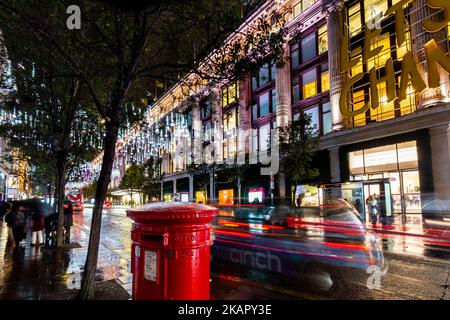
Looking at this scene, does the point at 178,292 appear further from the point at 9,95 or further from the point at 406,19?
the point at 406,19

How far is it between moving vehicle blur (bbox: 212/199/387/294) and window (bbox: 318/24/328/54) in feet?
55.7

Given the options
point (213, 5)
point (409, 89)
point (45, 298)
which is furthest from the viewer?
point (409, 89)

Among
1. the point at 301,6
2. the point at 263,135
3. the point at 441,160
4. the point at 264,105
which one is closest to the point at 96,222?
the point at 441,160

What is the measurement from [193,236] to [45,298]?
3.97 meters

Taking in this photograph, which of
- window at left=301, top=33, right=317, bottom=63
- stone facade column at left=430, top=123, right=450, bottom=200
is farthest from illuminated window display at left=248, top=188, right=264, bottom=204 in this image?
stone facade column at left=430, top=123, right=450, bottom=200

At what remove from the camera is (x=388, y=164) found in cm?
2175

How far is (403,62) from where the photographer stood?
19.3m

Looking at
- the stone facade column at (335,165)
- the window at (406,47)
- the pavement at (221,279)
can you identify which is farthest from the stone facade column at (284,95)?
the pavement at (221,279)

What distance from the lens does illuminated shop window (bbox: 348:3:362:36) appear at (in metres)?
24.5

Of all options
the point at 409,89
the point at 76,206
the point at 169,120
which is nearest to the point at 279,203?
the point at 409,89

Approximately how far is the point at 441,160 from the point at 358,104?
306 inches

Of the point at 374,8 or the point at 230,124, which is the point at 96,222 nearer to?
the point at 374,8

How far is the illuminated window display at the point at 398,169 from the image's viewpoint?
2025cm
